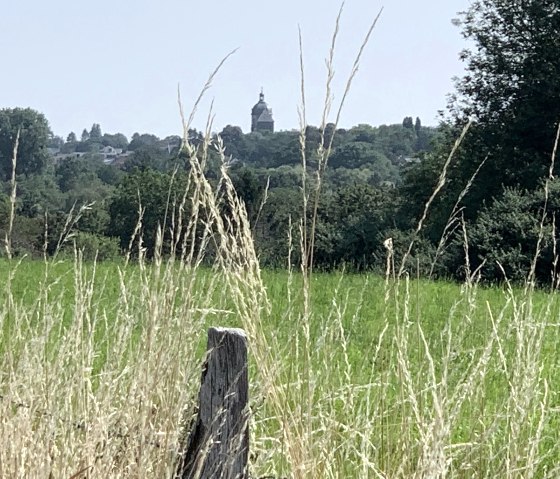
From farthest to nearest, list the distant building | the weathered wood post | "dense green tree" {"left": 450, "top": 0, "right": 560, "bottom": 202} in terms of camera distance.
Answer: "dense green tree" {"left": 450, "top": 0, "right": 560, "bottom": 202}, the distant building, the weathered wood post

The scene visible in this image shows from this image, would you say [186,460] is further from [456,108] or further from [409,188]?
[409,188]

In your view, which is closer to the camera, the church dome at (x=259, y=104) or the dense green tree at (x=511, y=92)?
the church dome at (x=259, y=104)

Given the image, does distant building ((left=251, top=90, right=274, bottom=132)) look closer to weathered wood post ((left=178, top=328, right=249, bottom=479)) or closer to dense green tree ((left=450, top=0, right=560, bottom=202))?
weathered wood post ((left=178, top=328, right=249, bottom=479))

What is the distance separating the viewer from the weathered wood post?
6.77 feet

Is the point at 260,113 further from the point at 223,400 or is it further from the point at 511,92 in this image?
the point at 511,92

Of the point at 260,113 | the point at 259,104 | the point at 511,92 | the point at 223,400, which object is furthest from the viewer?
the point at 511,92

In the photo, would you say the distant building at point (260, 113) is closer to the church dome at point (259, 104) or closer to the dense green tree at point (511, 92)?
the church dome at point (259, 104)

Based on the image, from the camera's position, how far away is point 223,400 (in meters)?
2.06

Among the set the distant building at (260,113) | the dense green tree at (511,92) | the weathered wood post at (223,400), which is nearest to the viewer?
the weathered wood post at (223,400)

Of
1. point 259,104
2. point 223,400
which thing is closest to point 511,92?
point 259,104

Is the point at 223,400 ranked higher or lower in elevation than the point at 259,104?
lower

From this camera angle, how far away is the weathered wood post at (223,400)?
206cm

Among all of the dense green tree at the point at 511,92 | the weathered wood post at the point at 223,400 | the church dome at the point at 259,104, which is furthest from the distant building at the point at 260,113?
the dense green tree at the point at 511,92

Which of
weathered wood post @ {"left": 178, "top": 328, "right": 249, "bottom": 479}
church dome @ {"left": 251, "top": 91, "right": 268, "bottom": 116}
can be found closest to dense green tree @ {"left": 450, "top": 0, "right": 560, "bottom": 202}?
church dome @ {"left": 251, "top": 91, "right": 268, "bottom": 116}
